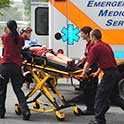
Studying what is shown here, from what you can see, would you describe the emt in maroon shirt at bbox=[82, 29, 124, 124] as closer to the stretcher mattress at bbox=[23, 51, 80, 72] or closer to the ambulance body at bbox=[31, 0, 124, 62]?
the stretcher mattress at bbox=[23, 51, 80, 72]

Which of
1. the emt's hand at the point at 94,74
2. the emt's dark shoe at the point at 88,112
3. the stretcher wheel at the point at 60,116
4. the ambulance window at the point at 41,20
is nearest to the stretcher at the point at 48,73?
the stretcher wheel at the point at 60,116

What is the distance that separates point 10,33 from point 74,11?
185 cm

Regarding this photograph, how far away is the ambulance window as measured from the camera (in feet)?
35.5

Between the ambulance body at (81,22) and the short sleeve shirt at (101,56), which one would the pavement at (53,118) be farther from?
the short sleeve shirt at (101,56)

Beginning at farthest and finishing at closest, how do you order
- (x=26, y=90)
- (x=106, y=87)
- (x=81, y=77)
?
(x=26, y=90) < (x=81, y=77) < (x=106, y=87)

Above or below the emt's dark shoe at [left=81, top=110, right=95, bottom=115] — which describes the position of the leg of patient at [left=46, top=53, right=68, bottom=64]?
above

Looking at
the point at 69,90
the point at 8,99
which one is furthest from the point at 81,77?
the point at 69,90

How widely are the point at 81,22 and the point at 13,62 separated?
6.46 ft

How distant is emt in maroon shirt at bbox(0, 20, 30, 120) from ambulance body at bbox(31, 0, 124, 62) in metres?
1.54

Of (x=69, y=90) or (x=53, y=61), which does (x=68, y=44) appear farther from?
(x=69, y=90)

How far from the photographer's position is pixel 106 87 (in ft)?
24.3

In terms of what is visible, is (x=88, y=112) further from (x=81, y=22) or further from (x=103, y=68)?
(x=81, y=22)

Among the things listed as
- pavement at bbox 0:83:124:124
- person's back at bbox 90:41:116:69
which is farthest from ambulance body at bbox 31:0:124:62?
person's back at bbox 90:41:116:69

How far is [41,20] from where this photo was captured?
427 inches
